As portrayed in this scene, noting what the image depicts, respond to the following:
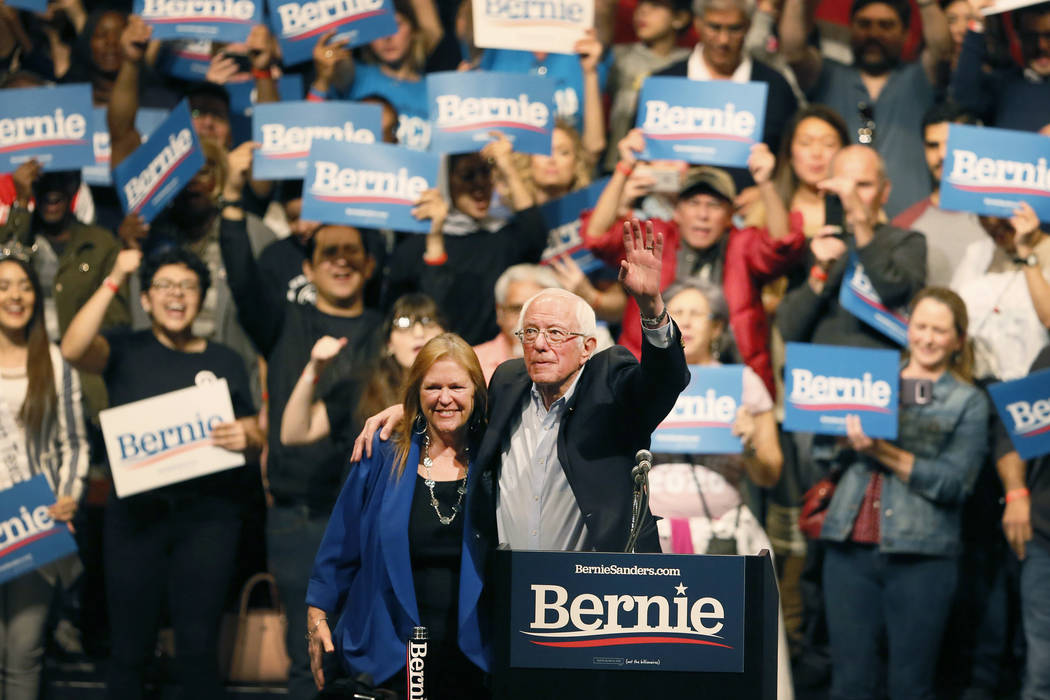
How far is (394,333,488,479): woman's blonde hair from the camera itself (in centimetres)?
381

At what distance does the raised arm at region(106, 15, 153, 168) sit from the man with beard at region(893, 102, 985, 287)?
3.53 m

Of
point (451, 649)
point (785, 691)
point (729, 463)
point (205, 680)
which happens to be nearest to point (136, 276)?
point (205, 680)

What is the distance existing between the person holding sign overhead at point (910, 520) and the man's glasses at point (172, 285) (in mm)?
2589

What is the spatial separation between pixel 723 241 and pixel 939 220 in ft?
2.96

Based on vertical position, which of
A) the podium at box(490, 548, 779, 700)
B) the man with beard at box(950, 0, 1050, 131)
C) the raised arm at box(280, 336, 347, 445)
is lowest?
the podium at box(490, 548, 779, 700)

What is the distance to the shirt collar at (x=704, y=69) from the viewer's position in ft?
20.8

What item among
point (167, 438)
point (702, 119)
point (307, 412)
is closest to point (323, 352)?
point (307, 412)

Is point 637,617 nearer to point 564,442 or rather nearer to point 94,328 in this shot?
point 564,442

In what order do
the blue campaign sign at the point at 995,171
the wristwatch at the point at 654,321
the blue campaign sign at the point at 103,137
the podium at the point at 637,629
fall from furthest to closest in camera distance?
1. the blue campaign sign at the point at 103,137
2. the blue campaign sign at the point at 995,171
3. the wristwatch at the point at 654,321
4. the podium at the point at 637,629

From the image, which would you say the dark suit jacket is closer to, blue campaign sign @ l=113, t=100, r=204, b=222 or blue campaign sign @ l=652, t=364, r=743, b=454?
blue campaign sign @ l=652, t=364, r=743, b=454

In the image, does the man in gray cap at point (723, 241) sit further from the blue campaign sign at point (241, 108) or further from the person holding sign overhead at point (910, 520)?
the blue campaign sign at point (241, 108)

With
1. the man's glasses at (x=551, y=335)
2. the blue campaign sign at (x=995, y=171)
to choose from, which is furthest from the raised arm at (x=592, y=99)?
the man's glasses at (x=551, y=335)

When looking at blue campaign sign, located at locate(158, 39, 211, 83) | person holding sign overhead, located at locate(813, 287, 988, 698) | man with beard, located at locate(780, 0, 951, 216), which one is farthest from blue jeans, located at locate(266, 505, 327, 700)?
man with beard, located at locate(780, 0, 951, 216)

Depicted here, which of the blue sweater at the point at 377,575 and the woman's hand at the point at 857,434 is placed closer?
the blue sweater at the point at 377,575
